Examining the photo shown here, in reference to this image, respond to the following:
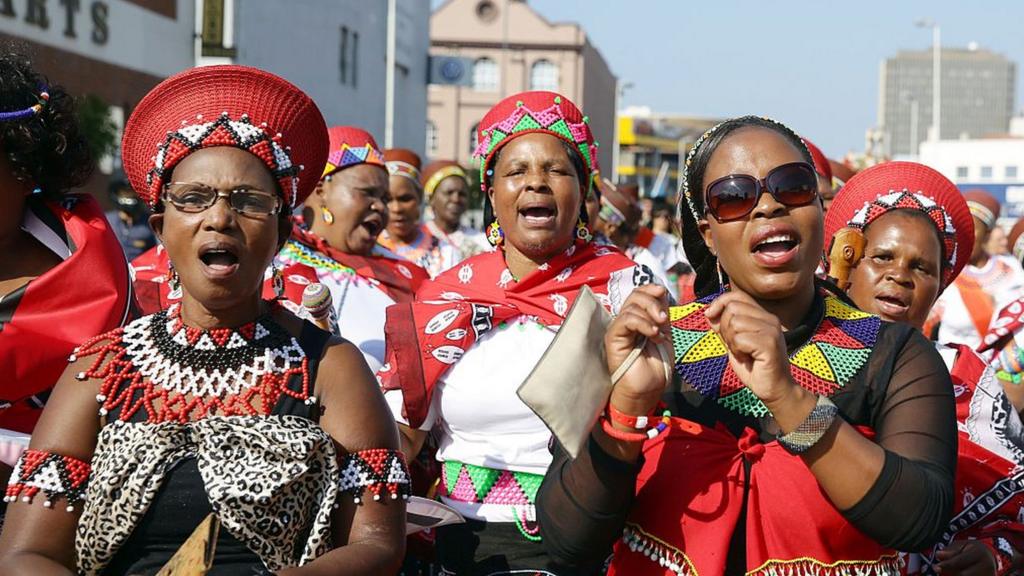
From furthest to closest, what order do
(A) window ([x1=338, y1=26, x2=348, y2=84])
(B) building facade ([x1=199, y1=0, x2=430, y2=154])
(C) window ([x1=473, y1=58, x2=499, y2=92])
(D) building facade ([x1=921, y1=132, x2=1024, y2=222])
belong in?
1. (C) window ([x1=473, y1=58, x2=499, y2=92])
2. (D) building facade ([x1=921, y1=132, x2=1024, y2=222])
3. (A) window ([x1=338, y1=26, x2=348, y2=84])
4. (B) building facade ([x1=199, y1=0, x2=430, y2=154])

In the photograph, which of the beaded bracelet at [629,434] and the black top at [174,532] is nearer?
the beaded bracelet at [629,434]

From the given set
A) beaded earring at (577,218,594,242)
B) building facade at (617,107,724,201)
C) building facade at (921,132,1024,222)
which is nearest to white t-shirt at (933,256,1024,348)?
beaded earring at (577,218,594,242)

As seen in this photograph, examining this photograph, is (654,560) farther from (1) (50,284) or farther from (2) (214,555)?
(1) (50,284)

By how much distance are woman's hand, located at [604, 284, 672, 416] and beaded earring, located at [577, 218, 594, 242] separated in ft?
6.98

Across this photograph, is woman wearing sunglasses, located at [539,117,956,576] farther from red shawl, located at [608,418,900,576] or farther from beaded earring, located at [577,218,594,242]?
beaded earring, located at [577,218,594,242]

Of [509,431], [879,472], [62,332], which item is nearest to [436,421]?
[509,431]

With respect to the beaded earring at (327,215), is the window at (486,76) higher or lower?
higher

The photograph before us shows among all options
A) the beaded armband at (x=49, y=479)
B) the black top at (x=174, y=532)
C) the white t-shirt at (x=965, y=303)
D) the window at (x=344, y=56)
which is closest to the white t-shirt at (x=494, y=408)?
the black top at (x=174, y=532)

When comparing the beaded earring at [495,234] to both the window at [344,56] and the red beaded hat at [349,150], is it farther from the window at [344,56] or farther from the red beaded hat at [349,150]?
the window at [344,56]

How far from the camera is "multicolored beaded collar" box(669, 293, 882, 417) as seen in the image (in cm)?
300

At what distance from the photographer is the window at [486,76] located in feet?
263

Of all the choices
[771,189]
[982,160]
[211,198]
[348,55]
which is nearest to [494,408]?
[211,198]

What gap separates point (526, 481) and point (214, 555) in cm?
154

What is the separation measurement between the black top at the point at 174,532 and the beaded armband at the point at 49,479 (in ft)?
0.56
